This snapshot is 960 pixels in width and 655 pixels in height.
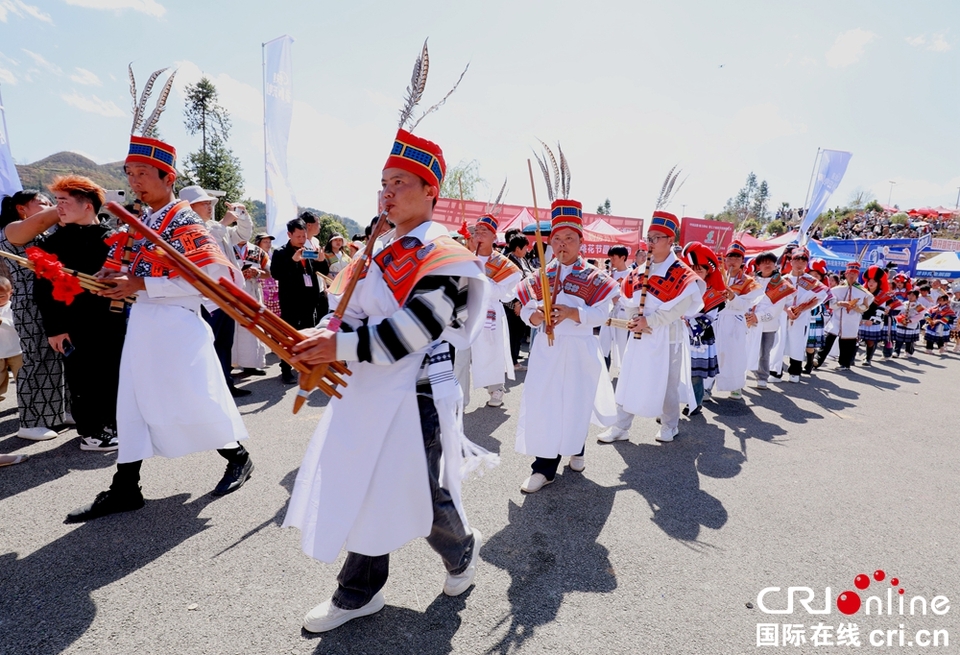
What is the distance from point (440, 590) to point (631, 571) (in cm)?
108

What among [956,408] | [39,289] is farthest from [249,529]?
[956,408]

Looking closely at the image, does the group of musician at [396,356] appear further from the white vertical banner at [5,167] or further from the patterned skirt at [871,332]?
the patterned skirt at [871,332]

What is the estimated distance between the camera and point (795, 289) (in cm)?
764

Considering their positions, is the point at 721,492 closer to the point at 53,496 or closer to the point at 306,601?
the point at 306,601

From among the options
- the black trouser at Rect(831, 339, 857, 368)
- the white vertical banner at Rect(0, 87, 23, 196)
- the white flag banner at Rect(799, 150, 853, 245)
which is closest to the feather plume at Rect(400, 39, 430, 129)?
the white vertical banner at Rect(0, 87, 23, 196)

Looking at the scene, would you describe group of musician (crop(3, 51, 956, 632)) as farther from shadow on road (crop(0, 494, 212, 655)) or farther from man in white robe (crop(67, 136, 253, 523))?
shadow on road (crop(0, 494, 212, 655))

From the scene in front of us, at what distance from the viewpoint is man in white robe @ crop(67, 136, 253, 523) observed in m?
2.87

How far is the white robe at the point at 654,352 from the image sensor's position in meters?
4.25

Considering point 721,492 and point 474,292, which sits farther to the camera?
point 721,492

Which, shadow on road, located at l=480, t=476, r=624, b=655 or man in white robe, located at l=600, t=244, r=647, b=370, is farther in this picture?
man in white robe, located at l=600, t=244, r=647, b=370

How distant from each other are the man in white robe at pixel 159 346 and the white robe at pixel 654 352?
132 inches

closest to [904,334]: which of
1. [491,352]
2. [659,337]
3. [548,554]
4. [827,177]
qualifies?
[827,177]

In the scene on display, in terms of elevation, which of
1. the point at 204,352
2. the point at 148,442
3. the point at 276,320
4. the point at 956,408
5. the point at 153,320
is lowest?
the point at 956,408

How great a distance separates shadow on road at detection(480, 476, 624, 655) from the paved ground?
1cm
